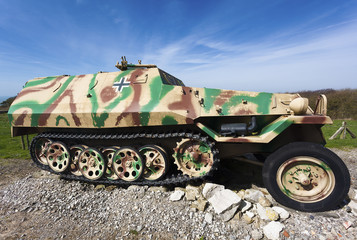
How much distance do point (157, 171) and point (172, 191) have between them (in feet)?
1.76

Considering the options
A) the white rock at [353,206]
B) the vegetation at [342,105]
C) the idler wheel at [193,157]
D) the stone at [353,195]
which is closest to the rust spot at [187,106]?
the idler wheel at [193,157]

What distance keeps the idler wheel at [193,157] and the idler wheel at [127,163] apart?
91 cm

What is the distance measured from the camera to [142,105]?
3.72 meters

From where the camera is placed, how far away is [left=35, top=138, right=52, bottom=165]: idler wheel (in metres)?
4.56

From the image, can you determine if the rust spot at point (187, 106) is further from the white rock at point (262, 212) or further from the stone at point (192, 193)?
the white rock at point (262, 212)

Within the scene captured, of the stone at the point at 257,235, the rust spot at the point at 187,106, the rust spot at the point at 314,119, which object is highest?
the rust spot at the point at 187,106

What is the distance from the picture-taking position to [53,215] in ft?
11.3

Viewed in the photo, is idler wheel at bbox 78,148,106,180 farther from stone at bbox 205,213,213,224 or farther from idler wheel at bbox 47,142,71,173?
stone at bbox 205,213,213,224

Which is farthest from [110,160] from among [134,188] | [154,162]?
[154,162]

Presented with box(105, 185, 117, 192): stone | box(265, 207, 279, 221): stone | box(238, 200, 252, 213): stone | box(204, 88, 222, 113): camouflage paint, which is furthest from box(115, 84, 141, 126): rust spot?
box(265, 207, 279, 221): stone

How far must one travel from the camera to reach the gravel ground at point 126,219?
9.19 ft

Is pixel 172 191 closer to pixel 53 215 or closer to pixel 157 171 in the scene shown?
pixel 157 171

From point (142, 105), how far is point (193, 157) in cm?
147

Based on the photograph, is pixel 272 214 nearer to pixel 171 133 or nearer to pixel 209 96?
pixel 171 133
